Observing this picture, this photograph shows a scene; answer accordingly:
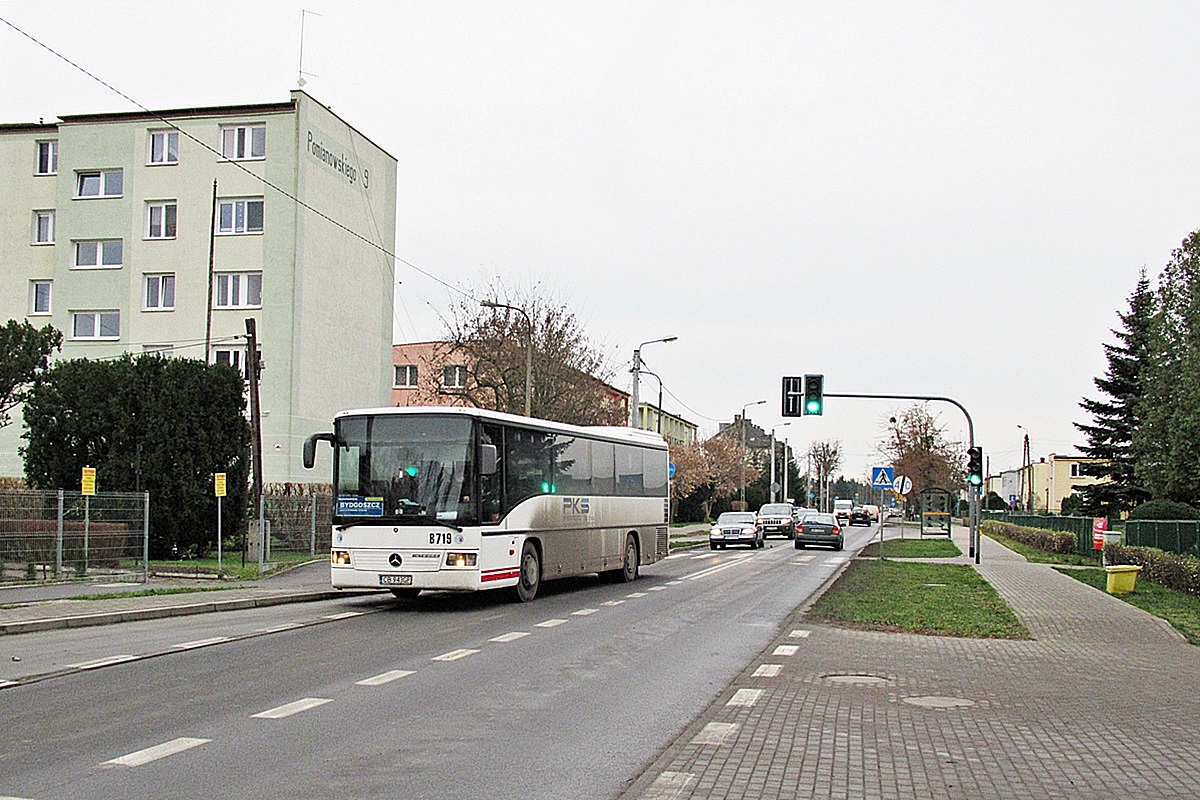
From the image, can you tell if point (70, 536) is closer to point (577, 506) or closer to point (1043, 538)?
point (577, 506)

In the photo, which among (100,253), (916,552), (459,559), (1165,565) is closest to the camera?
(459,559)

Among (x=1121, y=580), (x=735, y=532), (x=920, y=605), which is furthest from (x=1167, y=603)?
(x=735, y=532)

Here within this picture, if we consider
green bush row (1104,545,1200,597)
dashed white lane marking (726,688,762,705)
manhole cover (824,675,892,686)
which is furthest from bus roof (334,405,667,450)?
green bush row (1104,545,1200,597)

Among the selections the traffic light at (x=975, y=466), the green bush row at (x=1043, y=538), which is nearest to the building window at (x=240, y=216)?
the traffic light at (x=975, y=466)

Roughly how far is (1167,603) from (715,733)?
1683cm

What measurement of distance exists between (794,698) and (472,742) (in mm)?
3233

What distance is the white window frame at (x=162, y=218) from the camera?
46.4 m

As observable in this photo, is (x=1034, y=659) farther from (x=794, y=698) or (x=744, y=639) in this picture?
(x=794, y=698)

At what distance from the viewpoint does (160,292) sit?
152 feet

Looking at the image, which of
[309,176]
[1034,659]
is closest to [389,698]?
[1034,659]

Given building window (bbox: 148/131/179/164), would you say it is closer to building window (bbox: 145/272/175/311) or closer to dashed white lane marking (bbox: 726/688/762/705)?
building window (bbox: 145/272/175/311)

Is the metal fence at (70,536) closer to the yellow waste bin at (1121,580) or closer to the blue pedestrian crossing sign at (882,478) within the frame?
the yellow waste bin at (1121,580)

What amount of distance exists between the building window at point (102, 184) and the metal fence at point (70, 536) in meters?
26.7

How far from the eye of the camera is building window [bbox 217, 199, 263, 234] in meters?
45.4
